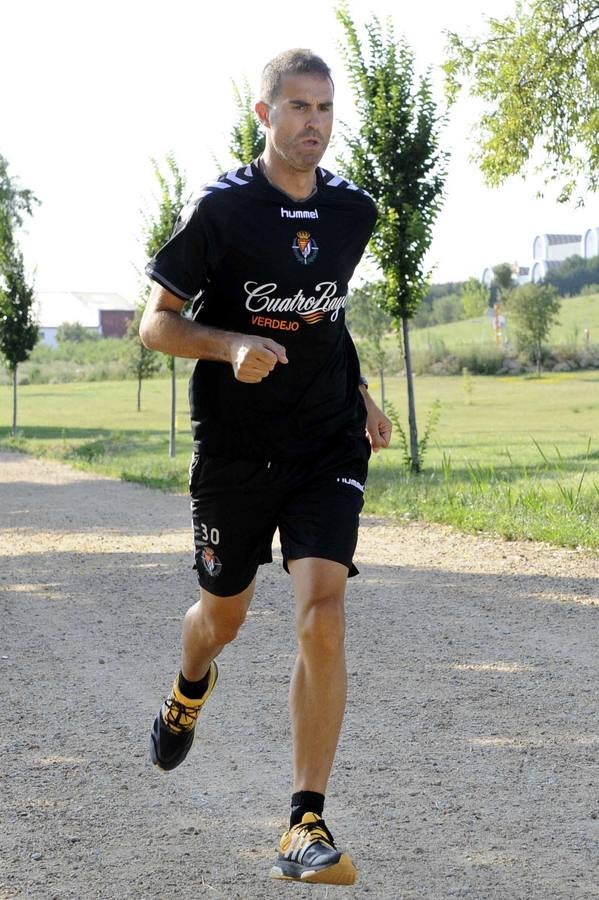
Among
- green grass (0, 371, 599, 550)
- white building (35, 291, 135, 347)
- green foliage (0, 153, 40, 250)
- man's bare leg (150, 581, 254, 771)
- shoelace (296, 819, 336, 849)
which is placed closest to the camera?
shoelace (296, 819, 336, 849)

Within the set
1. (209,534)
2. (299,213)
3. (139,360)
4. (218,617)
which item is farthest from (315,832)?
(139,360)

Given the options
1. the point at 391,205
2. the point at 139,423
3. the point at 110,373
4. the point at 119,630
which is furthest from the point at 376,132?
the point at 110,373

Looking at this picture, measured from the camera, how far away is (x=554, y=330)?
309 ft

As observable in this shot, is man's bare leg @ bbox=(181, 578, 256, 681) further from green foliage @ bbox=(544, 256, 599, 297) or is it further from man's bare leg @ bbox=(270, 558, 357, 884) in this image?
green foliage @ bbox=(544, 256, 599, 297)

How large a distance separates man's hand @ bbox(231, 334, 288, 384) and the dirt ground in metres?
1.52

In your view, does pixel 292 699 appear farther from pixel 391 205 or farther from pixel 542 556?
pixel 391 205

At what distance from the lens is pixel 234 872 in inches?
159

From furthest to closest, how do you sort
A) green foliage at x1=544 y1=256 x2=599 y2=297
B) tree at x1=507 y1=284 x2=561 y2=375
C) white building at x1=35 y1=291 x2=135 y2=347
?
white building at x1=35 y1=291 x2=135 y2=347, green foliage at x1=544 y1=256 x2=599 y2=297, tree at x1=507 y1=284 x2=561 y2=375

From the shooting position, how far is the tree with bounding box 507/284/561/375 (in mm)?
68562

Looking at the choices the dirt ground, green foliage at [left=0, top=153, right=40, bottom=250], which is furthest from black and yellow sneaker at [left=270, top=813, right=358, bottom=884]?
green foliage at [left=0, top=153, right=40, bottom=250]

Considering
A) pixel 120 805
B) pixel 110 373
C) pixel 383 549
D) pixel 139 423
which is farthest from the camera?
pixel 110 373

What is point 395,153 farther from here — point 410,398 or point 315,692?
point 315,692

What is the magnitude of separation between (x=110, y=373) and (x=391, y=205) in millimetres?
62979

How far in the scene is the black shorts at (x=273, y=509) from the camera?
4.29m
